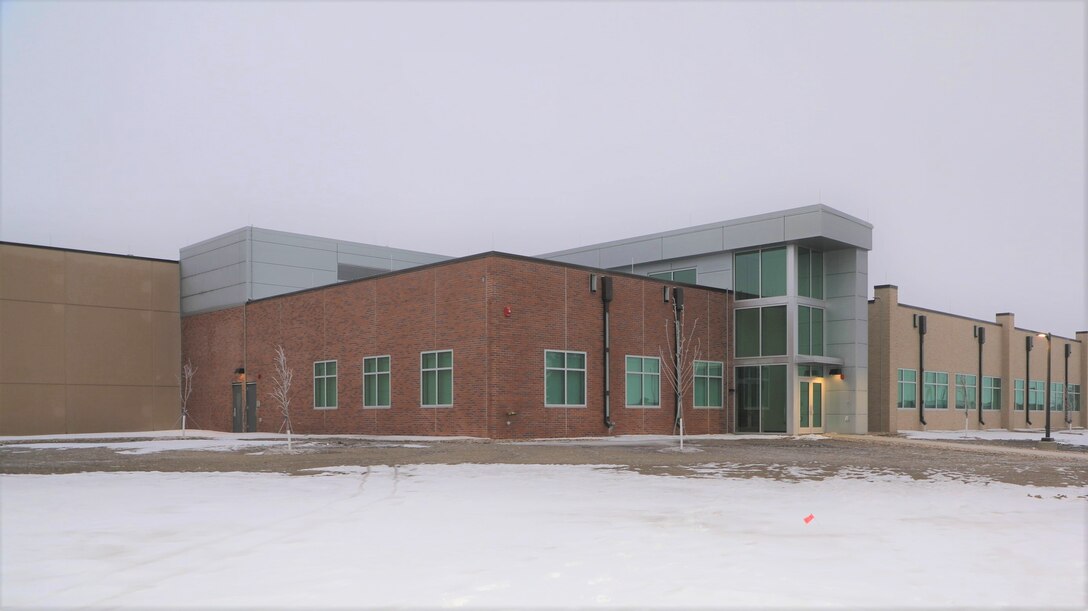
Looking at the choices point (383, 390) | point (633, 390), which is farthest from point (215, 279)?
point (633, 390)

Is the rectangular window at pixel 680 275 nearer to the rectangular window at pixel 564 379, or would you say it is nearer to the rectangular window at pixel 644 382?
the rectangular window at pixel 644 382

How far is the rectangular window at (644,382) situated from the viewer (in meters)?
31.0

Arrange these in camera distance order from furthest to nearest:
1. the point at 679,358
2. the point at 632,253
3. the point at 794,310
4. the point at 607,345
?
the point at 632,253 → the point at 794,310 → the point at 679,358 → the point at 607,345

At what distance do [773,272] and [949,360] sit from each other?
16634 mm

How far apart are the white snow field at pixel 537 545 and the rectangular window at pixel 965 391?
3537 cm

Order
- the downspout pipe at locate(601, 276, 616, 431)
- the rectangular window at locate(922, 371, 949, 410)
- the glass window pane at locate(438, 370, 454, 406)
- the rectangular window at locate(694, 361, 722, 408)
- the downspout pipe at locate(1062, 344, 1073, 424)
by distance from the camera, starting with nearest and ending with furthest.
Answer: the glass window pane at locate(438, 370, 454, 406)
the downspout pipe at locate(601, 276, 616, 431)
the rectangular window at locate(694, 361, 722, 408)
the rectangular window at locate(922, 371, 949, 410)
the downspout pipe at locate(1062, 344, 1073, 424)

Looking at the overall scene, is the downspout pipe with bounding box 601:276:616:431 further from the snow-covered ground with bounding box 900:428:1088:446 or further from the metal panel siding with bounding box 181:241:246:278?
the metal panel siding with bounding box 181:241:246:278

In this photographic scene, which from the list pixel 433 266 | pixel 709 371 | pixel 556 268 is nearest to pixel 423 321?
pixel 433 266

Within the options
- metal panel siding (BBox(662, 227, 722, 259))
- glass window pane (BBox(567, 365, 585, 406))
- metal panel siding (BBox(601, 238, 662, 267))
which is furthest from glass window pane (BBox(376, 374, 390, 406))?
metal panel siding (BBox(662, 227, 722, 259))

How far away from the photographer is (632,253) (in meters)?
39.6

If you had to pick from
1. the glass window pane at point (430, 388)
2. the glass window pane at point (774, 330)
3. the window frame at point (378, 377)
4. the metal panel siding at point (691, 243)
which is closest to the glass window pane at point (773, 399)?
the glass window pane at point (774, 330)

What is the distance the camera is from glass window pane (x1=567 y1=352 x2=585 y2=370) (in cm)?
2900

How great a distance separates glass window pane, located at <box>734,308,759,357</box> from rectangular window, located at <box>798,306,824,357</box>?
1.73 m

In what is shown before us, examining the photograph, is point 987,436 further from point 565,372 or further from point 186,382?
point 186,382
